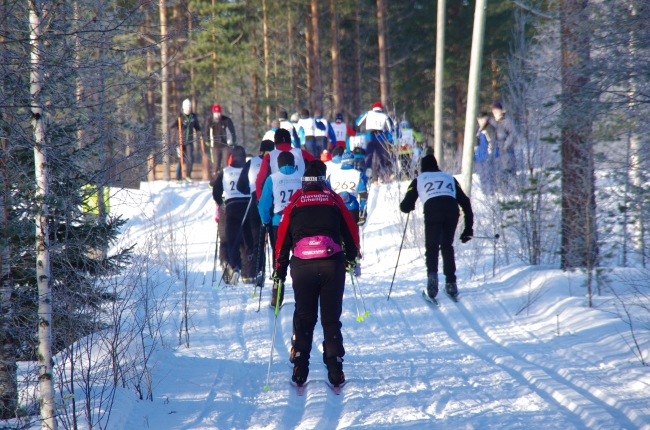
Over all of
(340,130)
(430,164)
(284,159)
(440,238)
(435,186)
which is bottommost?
(440,238)

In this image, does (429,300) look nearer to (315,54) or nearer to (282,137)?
(282,137)

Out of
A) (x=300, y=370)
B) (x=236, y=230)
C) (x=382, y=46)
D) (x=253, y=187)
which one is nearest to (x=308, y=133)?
(x=236, y=230)

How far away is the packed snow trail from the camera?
18.0ft

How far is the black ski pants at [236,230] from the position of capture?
1184 cm

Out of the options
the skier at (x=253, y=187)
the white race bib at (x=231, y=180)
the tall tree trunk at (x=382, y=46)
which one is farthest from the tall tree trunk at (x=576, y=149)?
the tall tree trunk at (x=382, y=46)

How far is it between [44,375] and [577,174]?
26.2 feet

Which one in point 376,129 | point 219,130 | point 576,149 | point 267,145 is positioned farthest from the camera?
point 376,129

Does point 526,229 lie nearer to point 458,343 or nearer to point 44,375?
point 458,343

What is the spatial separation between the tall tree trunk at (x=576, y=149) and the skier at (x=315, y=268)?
10.6 feet

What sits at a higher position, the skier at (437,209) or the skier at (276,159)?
the skier at (276,159)

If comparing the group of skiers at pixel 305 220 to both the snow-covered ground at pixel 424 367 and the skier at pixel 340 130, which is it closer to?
the snow-covered ground at pixel 424 367

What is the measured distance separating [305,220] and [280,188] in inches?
124

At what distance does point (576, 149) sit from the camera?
10547 mm

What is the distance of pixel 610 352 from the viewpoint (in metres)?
7.17
